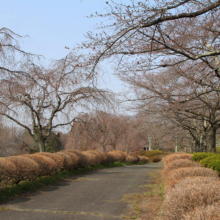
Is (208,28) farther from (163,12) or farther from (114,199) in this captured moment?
(114,199)

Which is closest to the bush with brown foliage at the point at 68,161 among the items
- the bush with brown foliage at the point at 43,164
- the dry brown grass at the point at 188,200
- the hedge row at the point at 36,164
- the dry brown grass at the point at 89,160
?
the hedge row at the point at 36,164

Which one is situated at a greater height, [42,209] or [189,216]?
[189,216]

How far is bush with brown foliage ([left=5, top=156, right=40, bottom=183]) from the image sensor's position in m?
7.43

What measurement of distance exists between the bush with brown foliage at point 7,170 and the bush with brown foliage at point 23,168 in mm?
187

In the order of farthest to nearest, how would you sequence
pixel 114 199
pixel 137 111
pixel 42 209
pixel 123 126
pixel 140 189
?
pixel 123 126, pixel 137 111, pixel 140 189, pixel 114 199, pixel 42 209

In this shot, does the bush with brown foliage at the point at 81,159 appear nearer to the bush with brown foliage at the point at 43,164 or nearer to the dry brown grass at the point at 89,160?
the dry brown grass at the point at 89,160

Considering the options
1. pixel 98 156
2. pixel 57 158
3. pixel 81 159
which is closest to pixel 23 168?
pixel 57 158

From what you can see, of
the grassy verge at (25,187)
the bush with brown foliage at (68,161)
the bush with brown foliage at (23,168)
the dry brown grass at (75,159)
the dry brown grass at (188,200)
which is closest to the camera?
the dry brown grass at (188,200)

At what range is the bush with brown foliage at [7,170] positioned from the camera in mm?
6699

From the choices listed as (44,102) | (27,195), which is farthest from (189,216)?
(44,102)

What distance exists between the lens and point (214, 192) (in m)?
3.45

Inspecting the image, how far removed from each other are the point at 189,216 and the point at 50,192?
5631 mm

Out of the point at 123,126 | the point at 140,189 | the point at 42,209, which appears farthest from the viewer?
the point at 123,126

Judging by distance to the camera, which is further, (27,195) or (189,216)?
(27,195)
